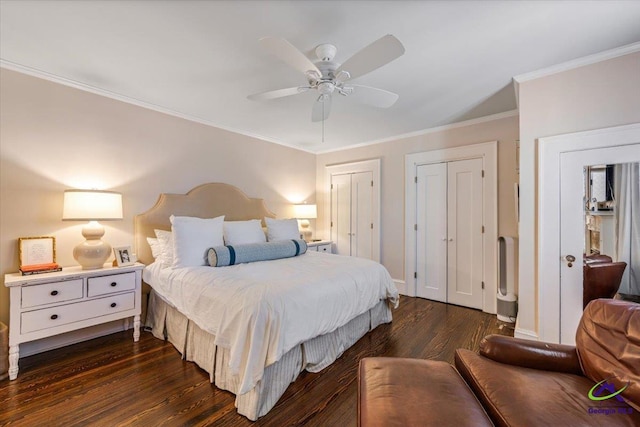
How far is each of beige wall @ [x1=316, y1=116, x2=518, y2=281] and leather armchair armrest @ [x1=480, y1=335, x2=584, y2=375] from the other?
2137mm

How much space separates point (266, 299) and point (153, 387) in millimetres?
1103

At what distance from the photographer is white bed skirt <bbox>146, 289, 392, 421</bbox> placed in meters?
1.69

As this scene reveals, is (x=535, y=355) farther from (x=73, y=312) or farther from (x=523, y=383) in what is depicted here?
(x=73, y=312)

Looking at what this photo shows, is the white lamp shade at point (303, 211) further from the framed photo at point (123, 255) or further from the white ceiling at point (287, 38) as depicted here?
the framed photo at point (123, 255)

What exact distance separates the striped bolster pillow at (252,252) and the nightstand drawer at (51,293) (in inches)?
40.9

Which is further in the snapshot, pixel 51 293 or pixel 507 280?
pixel 507 280

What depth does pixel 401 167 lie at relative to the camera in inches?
165

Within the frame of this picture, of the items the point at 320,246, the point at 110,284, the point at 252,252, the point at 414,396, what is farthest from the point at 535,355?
the point at 320,246

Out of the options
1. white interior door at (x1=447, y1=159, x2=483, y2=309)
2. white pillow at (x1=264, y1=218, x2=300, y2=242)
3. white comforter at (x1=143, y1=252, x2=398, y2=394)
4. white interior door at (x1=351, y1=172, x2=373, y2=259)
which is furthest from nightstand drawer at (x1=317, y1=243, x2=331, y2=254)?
white interior door at (x1=447, y1=159, x2=483, y2=309)

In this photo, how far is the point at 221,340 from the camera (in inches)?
71.0

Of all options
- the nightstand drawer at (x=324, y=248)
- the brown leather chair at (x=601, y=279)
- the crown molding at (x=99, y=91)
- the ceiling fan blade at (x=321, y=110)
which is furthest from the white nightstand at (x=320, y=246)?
the brown leather chair at (x=601, y=279)

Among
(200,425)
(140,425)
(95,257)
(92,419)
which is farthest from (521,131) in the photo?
(95,257)

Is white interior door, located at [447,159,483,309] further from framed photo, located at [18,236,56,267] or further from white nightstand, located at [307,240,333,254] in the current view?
framed photo, located at [18,236,56,267]

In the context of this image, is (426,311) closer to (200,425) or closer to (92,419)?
(200,425)
